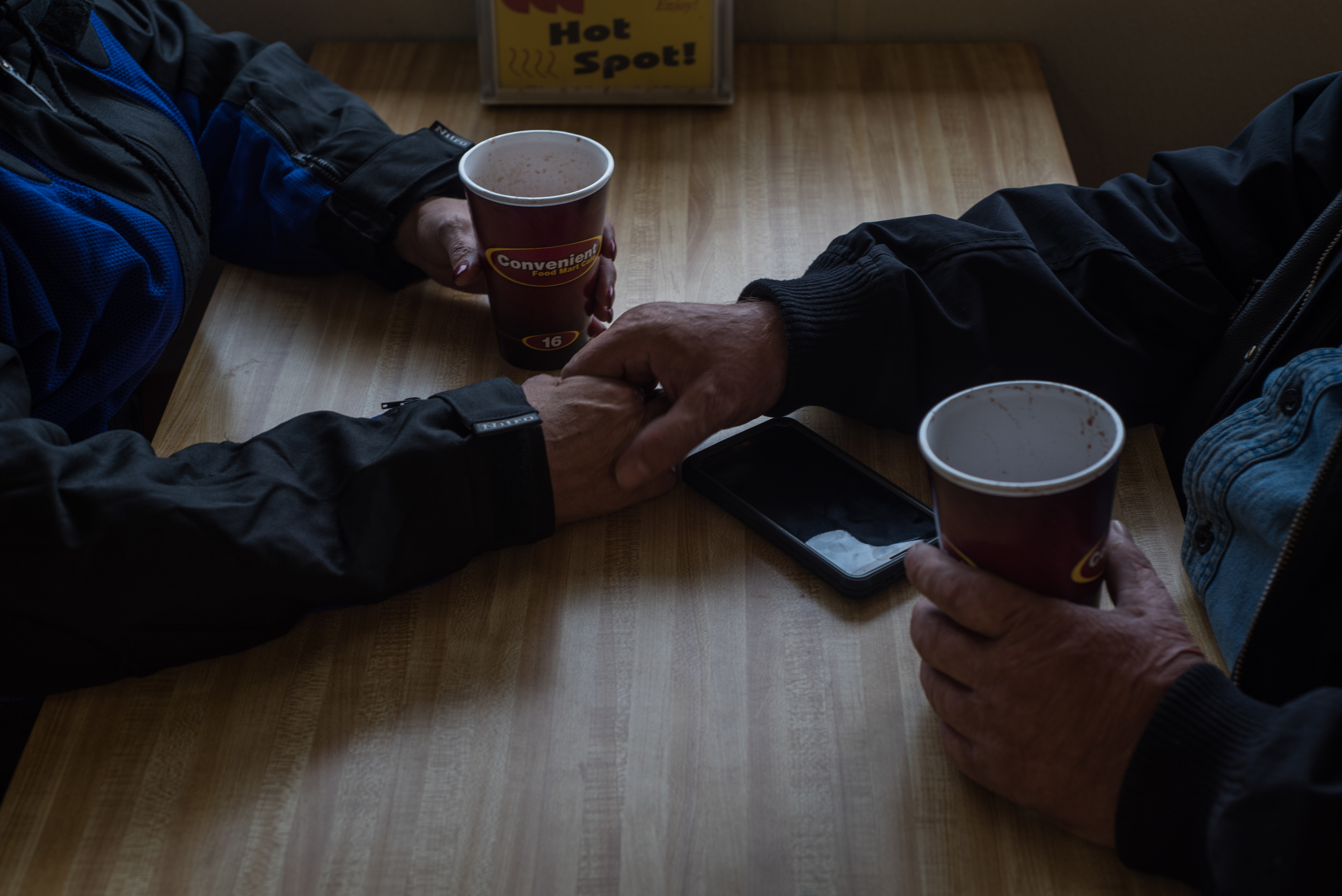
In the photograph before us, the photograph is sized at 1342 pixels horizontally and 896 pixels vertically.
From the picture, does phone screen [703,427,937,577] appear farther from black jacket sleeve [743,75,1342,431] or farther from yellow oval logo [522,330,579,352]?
yellow oval logo [522,330,579,352]

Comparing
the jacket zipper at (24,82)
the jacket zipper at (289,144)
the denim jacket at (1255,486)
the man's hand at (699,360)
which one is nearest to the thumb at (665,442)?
the man's hand at (699,360)

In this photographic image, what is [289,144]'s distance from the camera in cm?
119

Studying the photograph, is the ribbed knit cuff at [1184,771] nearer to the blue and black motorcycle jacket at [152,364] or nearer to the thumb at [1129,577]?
the thumb at [1129,577]

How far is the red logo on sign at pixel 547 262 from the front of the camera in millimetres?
916

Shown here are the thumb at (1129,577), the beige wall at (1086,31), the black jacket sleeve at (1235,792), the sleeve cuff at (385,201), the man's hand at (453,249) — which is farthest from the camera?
the beige wall at (1086,31)

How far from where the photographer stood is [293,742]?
2.29ft

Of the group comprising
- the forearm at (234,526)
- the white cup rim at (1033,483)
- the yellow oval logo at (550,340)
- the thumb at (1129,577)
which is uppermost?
the white cup rim at (1033,483)

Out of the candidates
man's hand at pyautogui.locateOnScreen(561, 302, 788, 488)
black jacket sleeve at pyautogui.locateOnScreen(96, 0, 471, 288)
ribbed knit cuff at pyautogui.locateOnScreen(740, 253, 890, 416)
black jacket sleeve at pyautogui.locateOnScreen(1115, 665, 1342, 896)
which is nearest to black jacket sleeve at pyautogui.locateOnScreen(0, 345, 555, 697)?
man's hand at pyautogui.locateOnScreen(561, 302, 788, 488)

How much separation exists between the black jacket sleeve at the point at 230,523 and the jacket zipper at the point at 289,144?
1.41ft

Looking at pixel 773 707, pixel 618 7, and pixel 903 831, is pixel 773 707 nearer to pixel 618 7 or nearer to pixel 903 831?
pixel 903 831

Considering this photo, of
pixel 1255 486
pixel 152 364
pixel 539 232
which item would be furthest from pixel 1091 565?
pixel 152 364

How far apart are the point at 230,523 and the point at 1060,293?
→ 2.36ft

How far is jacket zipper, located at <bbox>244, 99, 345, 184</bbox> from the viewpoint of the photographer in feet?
3.85

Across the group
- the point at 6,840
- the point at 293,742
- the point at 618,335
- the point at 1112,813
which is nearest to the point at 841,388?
the point at 618,335
